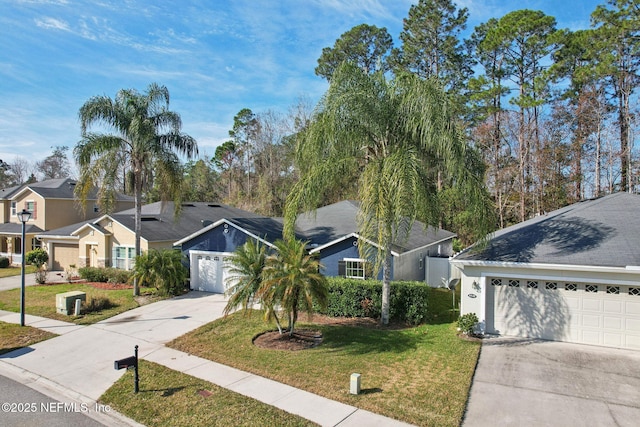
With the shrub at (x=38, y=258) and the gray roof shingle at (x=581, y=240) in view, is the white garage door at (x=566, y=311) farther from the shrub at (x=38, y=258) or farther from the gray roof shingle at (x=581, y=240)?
the shrub at (x=38, y=258)

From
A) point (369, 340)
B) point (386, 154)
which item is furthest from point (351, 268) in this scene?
point (386, 154)

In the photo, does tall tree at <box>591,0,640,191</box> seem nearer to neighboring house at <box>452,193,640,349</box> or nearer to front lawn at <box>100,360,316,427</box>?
neighboring house at <box>452,193,640,349</box>

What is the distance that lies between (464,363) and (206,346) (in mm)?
6939

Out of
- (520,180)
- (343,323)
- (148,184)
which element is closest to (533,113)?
(520,180)

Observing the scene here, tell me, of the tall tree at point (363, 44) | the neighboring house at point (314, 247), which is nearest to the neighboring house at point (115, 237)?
the neighboring house at point (314, 247)

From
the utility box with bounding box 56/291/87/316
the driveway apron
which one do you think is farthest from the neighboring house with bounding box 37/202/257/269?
the driveway apron

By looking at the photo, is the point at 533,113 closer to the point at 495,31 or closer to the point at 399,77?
the point at 495,31

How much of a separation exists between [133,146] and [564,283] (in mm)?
17190

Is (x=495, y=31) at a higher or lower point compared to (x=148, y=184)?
higher

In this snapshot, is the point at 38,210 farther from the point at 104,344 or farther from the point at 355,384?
the point at 355,384

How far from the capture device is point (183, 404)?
7.79 m

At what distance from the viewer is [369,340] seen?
1129 cm

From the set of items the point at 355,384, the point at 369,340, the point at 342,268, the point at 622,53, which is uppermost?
the point at 622,53

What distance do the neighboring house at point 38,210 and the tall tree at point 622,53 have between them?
3893 cm
